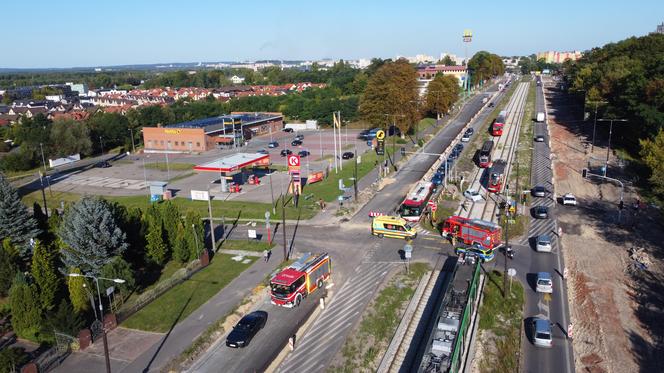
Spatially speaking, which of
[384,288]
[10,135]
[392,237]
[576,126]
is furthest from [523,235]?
[10,135]

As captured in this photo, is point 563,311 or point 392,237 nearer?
point 563,311

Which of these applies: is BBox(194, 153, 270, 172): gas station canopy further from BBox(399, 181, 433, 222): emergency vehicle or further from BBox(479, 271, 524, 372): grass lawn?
BBox(479, 271, 524, 372): grass lawn

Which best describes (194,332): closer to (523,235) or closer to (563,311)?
(563,311)

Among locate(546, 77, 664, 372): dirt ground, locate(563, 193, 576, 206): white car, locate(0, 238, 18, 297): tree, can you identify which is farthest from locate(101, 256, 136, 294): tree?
locate(563, 193, 576, 206): white car

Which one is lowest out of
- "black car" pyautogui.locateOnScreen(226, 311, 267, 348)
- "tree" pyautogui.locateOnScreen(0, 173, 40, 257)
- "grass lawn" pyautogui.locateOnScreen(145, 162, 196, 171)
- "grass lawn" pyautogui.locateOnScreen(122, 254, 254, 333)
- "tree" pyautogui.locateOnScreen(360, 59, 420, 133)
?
"grass lawn" pyautogui.locateOnScreen(122, 254, 254, 333)

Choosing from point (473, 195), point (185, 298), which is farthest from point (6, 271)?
point (473, 195)

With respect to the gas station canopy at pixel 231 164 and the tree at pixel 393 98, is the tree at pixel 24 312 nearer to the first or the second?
the gas station canopy at pixel 231 164

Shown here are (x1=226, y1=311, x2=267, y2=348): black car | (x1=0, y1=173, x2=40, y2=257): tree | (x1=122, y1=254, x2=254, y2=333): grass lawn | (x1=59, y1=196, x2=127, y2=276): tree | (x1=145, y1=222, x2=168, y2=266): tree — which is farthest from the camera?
(x1=0, y1=173, x2=40, y2=257): tree
